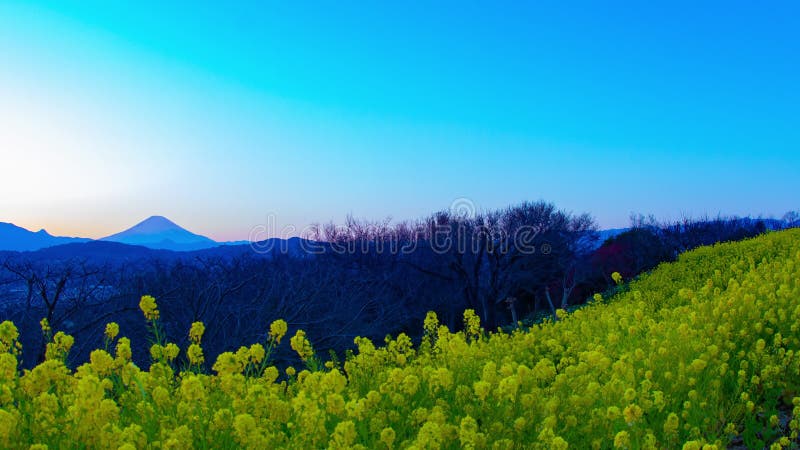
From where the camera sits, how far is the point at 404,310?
30234 millimetres

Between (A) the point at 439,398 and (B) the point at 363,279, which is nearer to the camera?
(A) the point at 439,398

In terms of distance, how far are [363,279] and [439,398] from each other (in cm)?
2665

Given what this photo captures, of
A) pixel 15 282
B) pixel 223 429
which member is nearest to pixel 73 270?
pixel 15 282

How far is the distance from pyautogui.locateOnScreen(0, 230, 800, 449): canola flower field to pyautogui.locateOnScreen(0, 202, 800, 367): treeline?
865 centimetres

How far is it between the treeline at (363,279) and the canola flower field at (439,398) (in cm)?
865

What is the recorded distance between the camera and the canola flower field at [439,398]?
10.3 ft

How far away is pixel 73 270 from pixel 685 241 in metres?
37.2

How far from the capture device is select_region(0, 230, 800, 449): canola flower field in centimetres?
313

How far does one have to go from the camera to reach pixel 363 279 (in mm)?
30906

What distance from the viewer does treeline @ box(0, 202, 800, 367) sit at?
13625 mm

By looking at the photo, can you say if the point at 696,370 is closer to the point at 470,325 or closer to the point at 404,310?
the point at 470,325

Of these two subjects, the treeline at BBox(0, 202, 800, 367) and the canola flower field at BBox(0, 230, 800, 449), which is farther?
the treeline at BBox(0, 202, 800, 367)

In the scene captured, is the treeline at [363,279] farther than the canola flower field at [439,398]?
Yes

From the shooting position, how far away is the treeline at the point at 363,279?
1362cm
